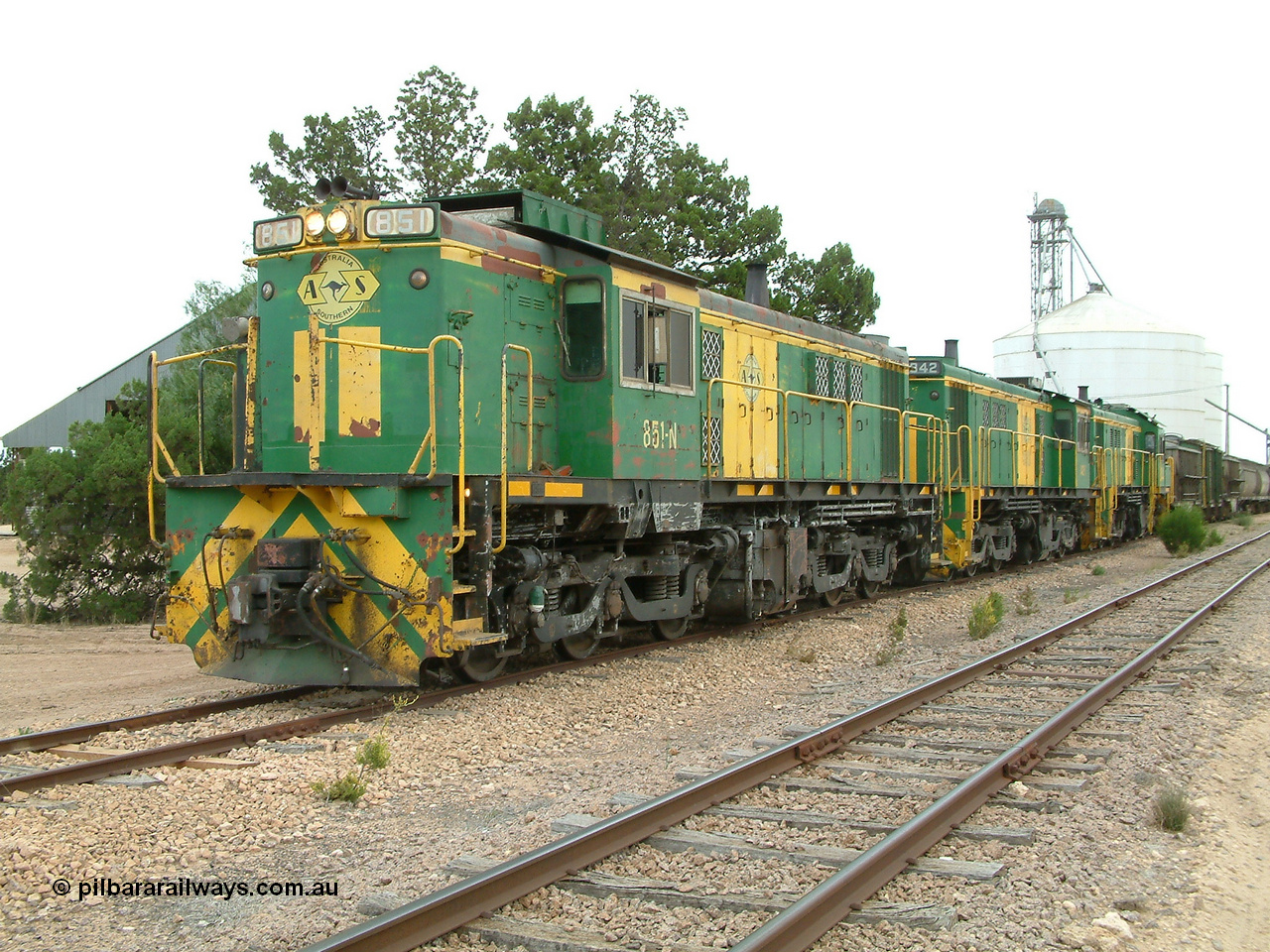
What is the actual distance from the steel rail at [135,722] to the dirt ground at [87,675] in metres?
0.58

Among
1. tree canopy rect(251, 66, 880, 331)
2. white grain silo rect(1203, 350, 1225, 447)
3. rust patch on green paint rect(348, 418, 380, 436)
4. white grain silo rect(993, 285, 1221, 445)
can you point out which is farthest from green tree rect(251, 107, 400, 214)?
white grain silo rect(1203, 350, 1225, 447)

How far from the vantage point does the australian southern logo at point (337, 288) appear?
26.6ft

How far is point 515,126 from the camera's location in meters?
25.3

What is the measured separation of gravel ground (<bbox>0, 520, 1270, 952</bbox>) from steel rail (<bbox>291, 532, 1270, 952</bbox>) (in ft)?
0.96

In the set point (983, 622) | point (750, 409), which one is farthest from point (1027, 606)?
point (750, 409)

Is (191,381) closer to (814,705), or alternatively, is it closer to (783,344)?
(783,344)

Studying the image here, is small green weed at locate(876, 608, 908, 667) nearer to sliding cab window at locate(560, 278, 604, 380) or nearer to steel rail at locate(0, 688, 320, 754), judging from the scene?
sliding cab window at locate(560, 278, 604, 380)

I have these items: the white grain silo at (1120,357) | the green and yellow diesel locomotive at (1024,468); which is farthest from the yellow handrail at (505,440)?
the white grain silo at (1120,357)

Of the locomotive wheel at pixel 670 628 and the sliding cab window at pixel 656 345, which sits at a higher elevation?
the sliding cab window at pixel 656 345

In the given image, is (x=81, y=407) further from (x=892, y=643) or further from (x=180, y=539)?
(x=892, y=643)

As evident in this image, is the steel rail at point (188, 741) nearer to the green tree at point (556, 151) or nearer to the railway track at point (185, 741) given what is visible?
the railway track at point (185, 741)

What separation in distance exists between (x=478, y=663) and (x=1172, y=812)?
5.09m

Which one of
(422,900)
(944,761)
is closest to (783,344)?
(944,761)

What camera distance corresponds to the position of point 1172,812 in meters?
5.14
